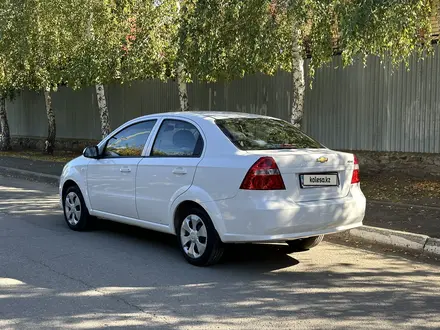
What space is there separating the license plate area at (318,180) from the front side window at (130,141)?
2163mm

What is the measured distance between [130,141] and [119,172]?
17.5 inches

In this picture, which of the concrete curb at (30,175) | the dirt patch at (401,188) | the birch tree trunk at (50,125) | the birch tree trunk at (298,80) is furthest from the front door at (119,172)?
the birch tree trunk at (50,125)

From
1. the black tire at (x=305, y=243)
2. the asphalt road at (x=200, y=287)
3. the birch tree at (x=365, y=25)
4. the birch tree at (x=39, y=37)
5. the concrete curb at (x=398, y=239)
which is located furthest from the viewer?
the birch tree at (x=39, y=37)

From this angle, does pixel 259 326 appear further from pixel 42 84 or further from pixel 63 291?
pixel 42 84

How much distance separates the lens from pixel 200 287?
16.8ft

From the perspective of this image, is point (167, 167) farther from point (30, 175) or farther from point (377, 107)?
point (30, 175)

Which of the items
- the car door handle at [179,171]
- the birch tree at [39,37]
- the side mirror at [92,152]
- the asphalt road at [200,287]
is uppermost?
the birch tree at [39,37]

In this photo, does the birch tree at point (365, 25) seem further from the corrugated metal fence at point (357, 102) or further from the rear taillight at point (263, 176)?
the rear taillight at point (263, 176)

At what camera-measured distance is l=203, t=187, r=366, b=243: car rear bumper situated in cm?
524

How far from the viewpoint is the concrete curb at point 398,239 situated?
6.44 m

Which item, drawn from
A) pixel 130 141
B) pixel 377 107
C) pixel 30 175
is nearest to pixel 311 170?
pixel 130 141

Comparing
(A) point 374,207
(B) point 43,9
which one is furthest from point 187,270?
(B) point 43,9

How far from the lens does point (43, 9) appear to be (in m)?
17.0

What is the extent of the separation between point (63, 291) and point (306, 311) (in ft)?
7.47
